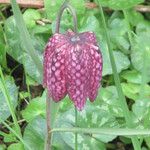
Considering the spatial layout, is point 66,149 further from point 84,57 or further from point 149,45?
point 84,57

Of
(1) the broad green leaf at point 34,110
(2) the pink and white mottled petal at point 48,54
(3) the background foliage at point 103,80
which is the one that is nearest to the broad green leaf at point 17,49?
(3) the background foliage at point 103,80

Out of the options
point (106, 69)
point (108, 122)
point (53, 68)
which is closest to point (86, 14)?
point (106, 69)

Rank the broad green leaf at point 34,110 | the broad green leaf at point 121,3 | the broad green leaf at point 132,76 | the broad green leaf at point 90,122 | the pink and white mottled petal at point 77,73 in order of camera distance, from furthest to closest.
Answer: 1. the broad green leaf at point 121,3
2. the broad green leaf at point 132,76
3. the broad green leaf at point 34,110
4. the broad green leaf at point 90,122
5. the pink and white mottled petal at point 77,73

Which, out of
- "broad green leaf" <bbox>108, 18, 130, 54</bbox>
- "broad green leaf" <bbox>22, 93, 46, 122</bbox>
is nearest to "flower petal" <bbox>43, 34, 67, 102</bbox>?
"broad green leaf" <bbox>22, 93, 46, 122</bbox>

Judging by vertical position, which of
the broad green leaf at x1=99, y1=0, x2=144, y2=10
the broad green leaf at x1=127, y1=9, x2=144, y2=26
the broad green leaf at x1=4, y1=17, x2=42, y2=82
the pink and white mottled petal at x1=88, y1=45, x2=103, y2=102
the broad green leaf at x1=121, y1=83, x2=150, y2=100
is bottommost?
the broad green leaf at x1=121, y1=83, x2=150, y2=100

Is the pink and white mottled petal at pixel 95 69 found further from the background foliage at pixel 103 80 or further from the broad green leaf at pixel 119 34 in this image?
the broad green leaf at pixel 119 34

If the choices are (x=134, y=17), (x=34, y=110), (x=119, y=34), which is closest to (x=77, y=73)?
(x=34, y=110)

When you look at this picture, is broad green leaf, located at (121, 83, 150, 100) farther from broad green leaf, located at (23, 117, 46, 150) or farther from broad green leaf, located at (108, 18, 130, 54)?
broad green leaf, located at (23, 117, 46, 150)
